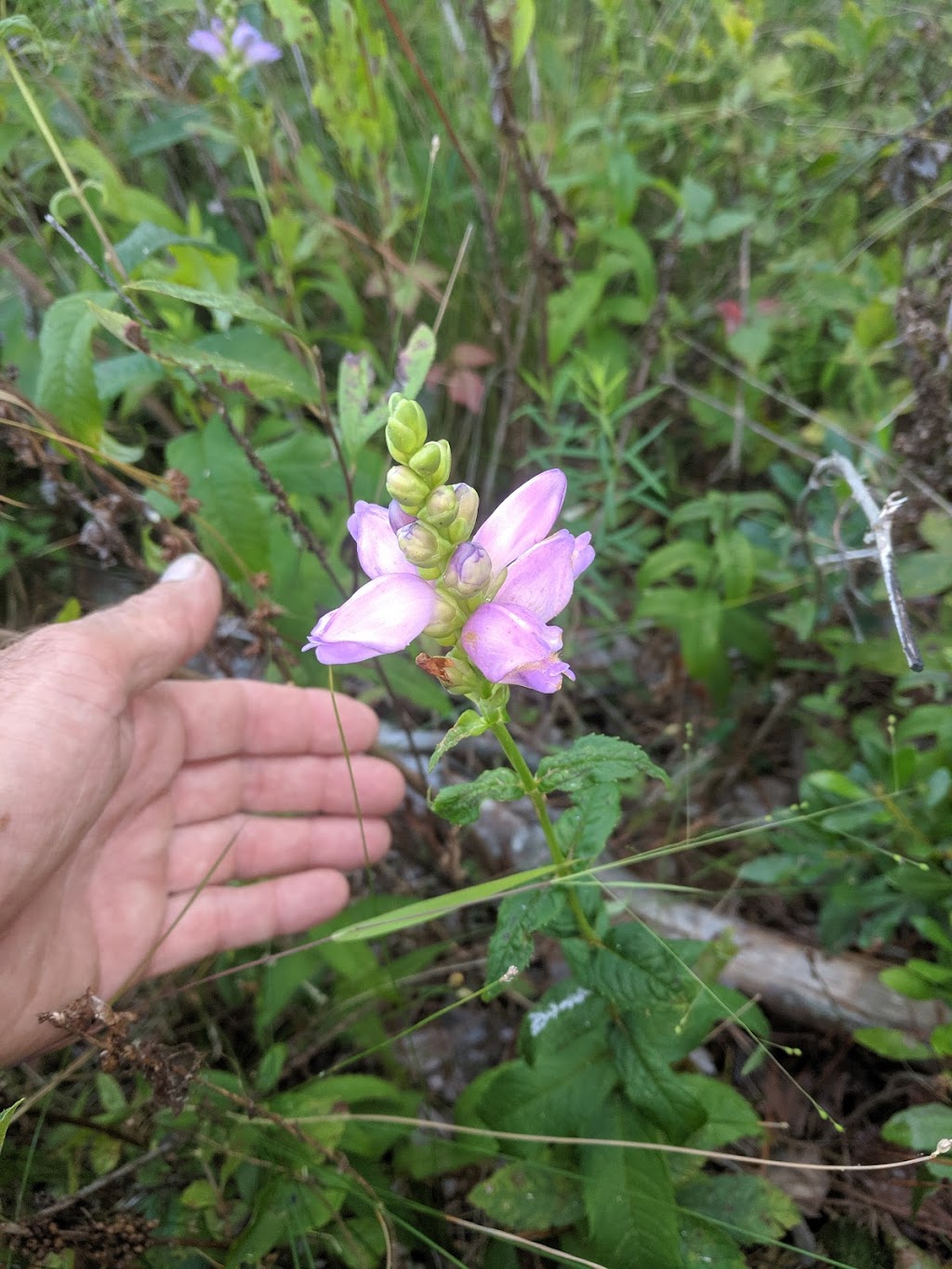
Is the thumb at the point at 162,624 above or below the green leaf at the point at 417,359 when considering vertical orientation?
below

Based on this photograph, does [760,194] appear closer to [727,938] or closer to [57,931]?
[727,938]

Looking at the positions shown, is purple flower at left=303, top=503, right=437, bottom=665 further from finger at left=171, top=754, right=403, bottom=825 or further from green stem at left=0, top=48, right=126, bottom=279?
finger at left=171, top=754, right=403, bottom=825

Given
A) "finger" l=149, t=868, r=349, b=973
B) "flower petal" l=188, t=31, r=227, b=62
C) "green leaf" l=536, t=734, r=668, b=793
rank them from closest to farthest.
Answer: "green leaf" l=536, t=734, r=668, b=793
"finger" l=149, t=868, r=349, b=973
"flower petal" l=188, t=31, r=227, b=62

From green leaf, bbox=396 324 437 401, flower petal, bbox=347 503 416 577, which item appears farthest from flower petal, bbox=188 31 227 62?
flower petal, bbox=347 503 416 577

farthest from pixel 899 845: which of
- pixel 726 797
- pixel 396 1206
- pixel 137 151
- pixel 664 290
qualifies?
pixel 137 151

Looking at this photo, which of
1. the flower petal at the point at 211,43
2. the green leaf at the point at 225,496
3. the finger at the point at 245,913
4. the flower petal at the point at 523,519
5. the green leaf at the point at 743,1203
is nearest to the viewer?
the flower petal at the point at 523,519

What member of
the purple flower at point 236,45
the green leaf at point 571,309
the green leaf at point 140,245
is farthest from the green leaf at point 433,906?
the purple flower at point 236,45

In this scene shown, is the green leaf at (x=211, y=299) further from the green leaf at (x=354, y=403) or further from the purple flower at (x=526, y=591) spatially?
the purple flower at (x=526, y=591)
